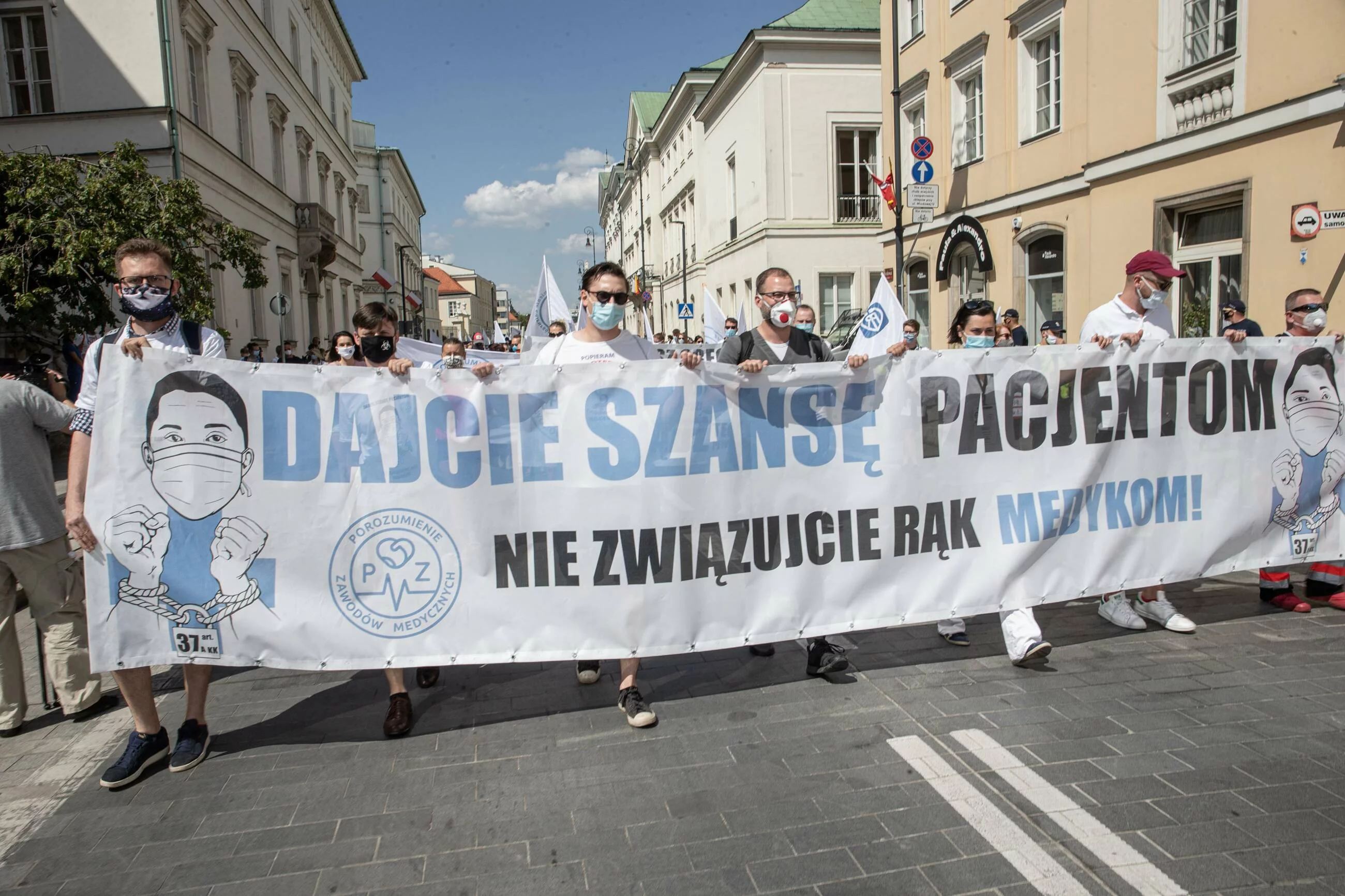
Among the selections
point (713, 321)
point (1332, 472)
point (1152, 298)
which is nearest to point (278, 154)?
point (713, 321)

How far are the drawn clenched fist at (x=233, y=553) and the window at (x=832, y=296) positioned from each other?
31.3 metres

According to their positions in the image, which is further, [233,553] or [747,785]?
[233,553]

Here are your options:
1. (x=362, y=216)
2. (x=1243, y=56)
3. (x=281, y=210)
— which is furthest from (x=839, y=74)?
(x=362, y=216)

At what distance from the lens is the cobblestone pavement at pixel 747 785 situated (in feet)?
9.68

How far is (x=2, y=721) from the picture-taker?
4.36m

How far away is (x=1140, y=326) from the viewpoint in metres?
5.39

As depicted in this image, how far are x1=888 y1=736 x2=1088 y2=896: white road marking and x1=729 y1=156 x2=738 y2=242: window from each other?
126 feet

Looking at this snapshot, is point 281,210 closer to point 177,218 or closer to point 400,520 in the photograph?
point 177,218

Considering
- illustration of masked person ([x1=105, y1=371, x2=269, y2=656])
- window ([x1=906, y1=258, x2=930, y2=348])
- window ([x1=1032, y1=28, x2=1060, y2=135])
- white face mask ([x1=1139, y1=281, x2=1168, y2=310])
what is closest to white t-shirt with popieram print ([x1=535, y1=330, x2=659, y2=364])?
illustration of masked person ([x1=105, y1=371, x2=269, y2=656])

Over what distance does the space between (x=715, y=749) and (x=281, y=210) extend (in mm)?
29380

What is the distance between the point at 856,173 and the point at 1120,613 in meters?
32.1

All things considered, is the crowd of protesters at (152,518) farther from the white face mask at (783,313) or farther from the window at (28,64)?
the window at (28,64)

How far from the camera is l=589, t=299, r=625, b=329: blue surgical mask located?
466cm

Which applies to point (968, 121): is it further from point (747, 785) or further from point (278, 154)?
point (278, 154)
